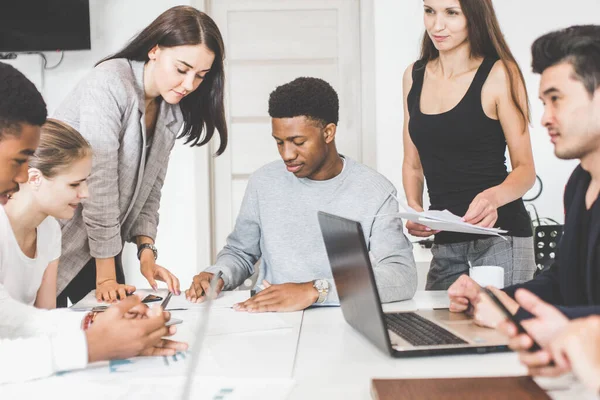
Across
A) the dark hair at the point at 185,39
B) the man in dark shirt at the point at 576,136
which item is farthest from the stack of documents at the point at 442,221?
the dark hair at the point at 185,39

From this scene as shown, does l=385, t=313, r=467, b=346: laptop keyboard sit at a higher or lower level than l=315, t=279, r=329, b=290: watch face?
lower

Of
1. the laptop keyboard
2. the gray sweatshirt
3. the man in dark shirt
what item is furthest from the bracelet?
the man in dark shirt

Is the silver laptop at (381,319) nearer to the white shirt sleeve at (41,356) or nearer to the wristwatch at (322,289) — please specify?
the wristwatch at (322,289)

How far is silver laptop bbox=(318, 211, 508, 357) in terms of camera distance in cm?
120

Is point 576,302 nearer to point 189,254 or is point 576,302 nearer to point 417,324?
point 417,324

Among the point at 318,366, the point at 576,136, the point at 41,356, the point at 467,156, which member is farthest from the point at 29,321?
the point at 467,156

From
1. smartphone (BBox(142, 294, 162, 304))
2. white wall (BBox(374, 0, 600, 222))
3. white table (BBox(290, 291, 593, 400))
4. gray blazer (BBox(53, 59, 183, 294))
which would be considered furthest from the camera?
white wall (BBox(374, 0, 600, 222))

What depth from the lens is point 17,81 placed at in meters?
1.30

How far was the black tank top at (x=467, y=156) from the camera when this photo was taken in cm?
190

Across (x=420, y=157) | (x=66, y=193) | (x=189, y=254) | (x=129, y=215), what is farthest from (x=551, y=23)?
(x=66, y=193)

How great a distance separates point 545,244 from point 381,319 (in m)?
1.81

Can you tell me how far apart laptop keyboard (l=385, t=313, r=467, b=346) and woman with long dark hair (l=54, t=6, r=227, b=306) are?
2.14 feet

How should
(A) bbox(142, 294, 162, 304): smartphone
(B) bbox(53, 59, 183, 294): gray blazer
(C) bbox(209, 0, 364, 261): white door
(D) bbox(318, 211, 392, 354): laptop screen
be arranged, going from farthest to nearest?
(C) bbox(209, 0, 364, 261): white door, (B) bbox(53, 59, 183, 294): gray blazer, (A) bbox(142, 294, 162, 304): smartphone, (D) bbox(318, 211, 392, 354): laptop screen

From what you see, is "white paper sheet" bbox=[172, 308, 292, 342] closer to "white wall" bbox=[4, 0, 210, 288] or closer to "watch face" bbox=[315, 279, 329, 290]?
"watch face" bbox=[315, 279, 329, 290]
